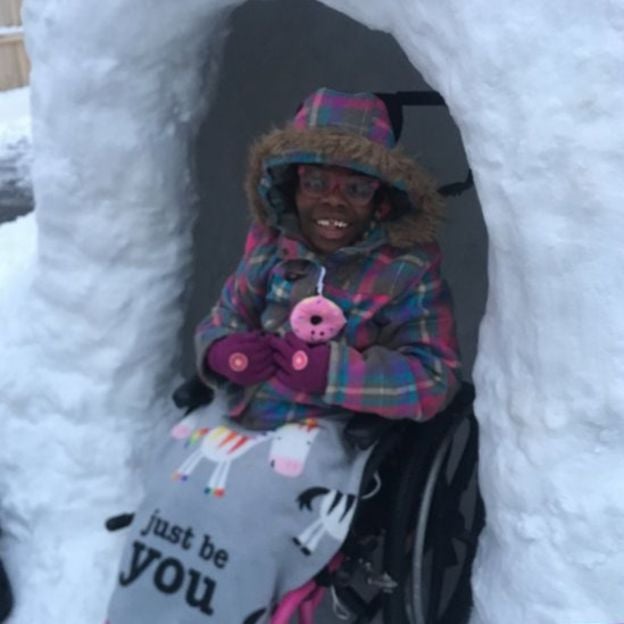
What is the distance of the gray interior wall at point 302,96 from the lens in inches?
115

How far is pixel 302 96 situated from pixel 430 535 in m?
1.43

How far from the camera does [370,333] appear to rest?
2.25 metres

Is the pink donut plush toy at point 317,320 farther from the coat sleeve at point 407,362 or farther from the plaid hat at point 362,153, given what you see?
the plaid hat at point 362,153

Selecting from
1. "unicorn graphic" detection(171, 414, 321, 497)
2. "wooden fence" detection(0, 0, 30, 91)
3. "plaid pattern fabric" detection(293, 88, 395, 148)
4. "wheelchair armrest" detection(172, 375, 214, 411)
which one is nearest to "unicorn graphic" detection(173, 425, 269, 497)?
"unicorn graphic" detection(171, 414, 321, 497)

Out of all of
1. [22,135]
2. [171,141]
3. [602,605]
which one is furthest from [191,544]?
[22,135]

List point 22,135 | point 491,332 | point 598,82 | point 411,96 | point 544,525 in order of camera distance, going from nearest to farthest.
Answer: point 598,82 → point 544,525 → point 491,332 → point 411,96 → point 22,135

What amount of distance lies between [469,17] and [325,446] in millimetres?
916

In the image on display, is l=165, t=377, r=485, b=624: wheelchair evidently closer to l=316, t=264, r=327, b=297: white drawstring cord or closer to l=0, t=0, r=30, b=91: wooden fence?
l=316, t=264, r=327, b=297: white drawstring cord

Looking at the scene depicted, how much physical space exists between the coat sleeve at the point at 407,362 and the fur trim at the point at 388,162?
93 mm

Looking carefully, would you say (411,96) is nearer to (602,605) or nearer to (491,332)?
(491,332)

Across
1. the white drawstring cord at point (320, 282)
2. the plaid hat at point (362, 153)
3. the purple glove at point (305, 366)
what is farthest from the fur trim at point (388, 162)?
the purple glove at point (305, 366)

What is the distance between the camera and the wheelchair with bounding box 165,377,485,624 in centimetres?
210

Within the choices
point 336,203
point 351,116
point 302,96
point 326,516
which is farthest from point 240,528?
point 302,96

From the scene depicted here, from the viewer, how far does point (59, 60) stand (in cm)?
242
